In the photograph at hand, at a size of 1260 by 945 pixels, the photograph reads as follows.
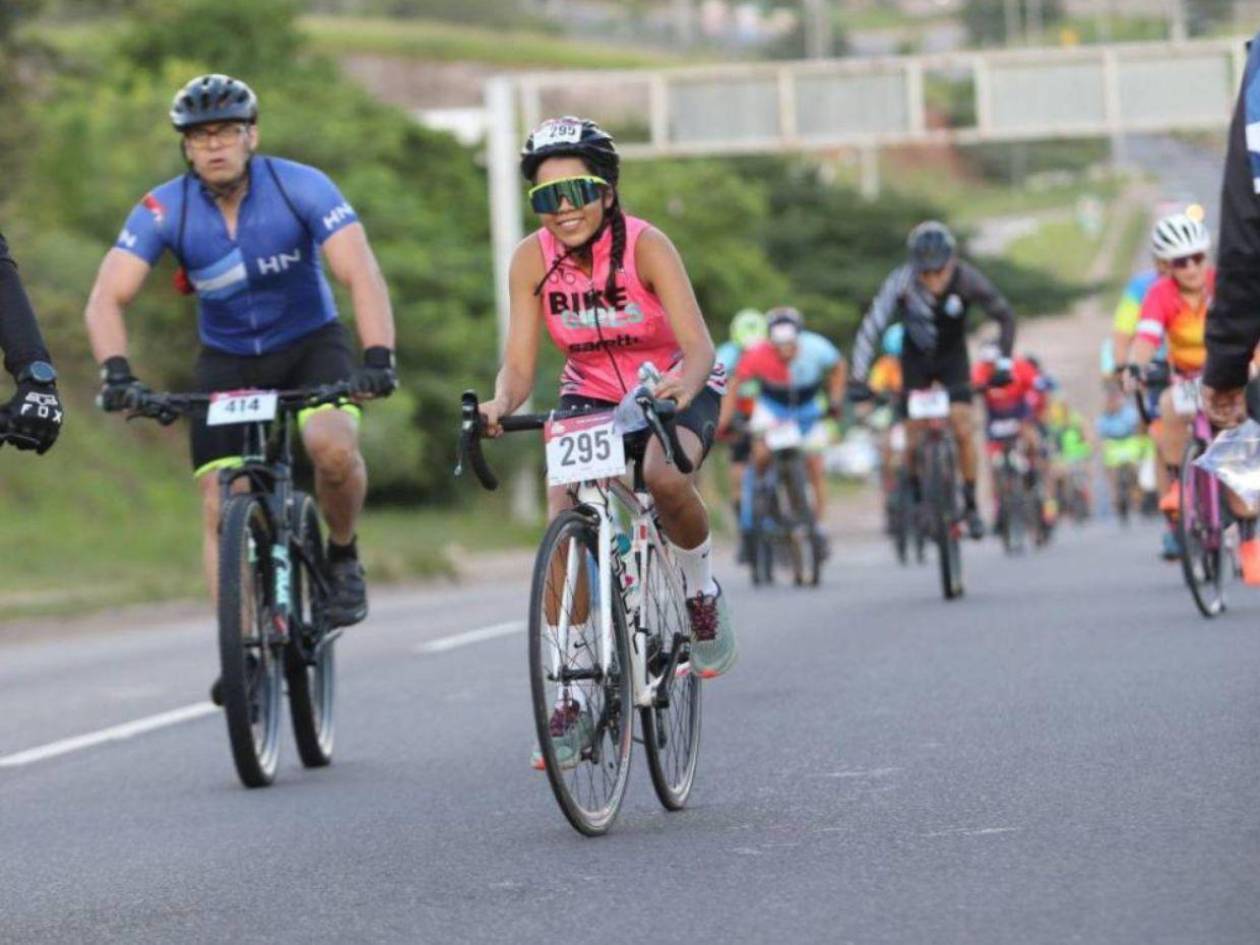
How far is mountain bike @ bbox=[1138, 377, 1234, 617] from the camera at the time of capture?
13.7 meters

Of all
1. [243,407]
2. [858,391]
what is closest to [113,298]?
[243,407]

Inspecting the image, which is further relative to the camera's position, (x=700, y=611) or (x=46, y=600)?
(x=46, y=600)

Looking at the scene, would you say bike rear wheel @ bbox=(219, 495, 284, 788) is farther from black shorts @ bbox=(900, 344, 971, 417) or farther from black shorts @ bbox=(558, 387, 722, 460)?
black shorts @ bbox=(900, 344, 971, 417)

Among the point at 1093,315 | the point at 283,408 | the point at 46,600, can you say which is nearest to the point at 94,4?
the point at 46,600

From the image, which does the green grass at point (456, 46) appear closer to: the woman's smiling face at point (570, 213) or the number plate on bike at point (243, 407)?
the number plate on bike at point (243, 407)

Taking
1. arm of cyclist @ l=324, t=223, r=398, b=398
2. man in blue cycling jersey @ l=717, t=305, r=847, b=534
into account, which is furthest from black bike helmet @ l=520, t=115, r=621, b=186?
man in blue cycling jersey @ l=717, t=305, r=847, b=534

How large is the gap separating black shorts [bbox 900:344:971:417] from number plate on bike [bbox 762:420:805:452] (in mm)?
2263

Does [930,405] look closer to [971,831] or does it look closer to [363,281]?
[363,281]

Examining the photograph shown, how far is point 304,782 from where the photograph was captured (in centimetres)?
966

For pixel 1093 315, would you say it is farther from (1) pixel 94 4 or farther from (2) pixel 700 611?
(2) pixel 700 611

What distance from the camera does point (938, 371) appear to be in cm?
1811

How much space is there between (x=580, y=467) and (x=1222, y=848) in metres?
1.90

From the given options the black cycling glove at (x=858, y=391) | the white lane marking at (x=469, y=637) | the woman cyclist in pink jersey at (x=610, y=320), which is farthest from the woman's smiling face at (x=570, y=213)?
the black cycling glove at (x=858, y=391)

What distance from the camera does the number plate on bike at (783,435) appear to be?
805 inches
